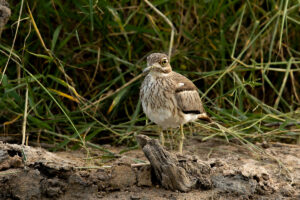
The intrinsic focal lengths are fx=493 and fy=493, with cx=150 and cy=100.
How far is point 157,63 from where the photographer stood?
314cm

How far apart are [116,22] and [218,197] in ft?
5.71

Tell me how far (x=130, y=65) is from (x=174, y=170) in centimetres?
154

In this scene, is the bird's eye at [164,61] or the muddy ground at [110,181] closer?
the muddy ground at [110,181]

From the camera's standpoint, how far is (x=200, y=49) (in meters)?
4.18

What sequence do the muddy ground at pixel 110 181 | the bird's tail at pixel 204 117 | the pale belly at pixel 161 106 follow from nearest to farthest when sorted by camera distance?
1. the muddy ground at pixel 110 181
2. the pale belly at pixel 161 106
3. the bird's tail at pixel 204 117

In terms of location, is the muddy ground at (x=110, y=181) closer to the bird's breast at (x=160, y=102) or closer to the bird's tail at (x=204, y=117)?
the bird's breast at (x=160, y=102)

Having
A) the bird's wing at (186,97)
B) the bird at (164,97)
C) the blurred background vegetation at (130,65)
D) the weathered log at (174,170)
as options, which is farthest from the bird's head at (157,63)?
the weathered log at (174,170)

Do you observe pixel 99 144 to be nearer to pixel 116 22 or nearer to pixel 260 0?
Answer: pixel 116 22

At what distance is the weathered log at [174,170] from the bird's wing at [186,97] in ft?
1.74

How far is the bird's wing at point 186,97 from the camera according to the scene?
314cm

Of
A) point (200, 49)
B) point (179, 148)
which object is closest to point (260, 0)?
point (200, 49)

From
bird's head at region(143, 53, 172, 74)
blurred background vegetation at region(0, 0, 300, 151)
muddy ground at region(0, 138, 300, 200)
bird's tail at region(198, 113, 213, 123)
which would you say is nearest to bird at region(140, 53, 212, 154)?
bird's head at region(143, 53, 172, 74)

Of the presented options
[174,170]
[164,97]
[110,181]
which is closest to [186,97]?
[164,97]

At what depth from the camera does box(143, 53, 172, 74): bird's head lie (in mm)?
3111
